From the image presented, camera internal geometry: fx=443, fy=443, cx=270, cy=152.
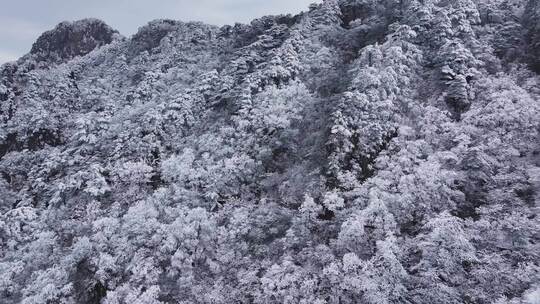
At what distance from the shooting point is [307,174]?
129 feet

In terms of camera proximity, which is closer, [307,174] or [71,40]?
[307,174]

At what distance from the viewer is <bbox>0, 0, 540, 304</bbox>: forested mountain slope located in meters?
30.0

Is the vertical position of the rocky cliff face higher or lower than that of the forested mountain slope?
higher

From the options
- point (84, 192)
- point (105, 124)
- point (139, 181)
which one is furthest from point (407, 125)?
point (105, 124)

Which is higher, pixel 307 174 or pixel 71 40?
pixel 71 40

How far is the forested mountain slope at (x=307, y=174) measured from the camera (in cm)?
2998

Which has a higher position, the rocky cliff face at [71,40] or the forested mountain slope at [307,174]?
the rocky cliff face at [71,40]

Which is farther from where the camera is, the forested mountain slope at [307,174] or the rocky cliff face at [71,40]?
the rocky cliff face at [71,40]

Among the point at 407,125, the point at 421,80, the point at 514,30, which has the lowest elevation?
the point at 407,125

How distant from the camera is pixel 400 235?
32469 mm

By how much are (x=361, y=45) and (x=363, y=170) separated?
23842 mm

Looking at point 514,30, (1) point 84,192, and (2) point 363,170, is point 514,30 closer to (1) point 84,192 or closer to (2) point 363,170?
(2) point 363,170

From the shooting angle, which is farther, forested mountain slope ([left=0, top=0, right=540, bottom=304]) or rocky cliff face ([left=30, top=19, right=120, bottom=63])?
rocky cliff face ([left=30, top=19, right=120, bottom=63])

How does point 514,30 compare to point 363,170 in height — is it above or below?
above
